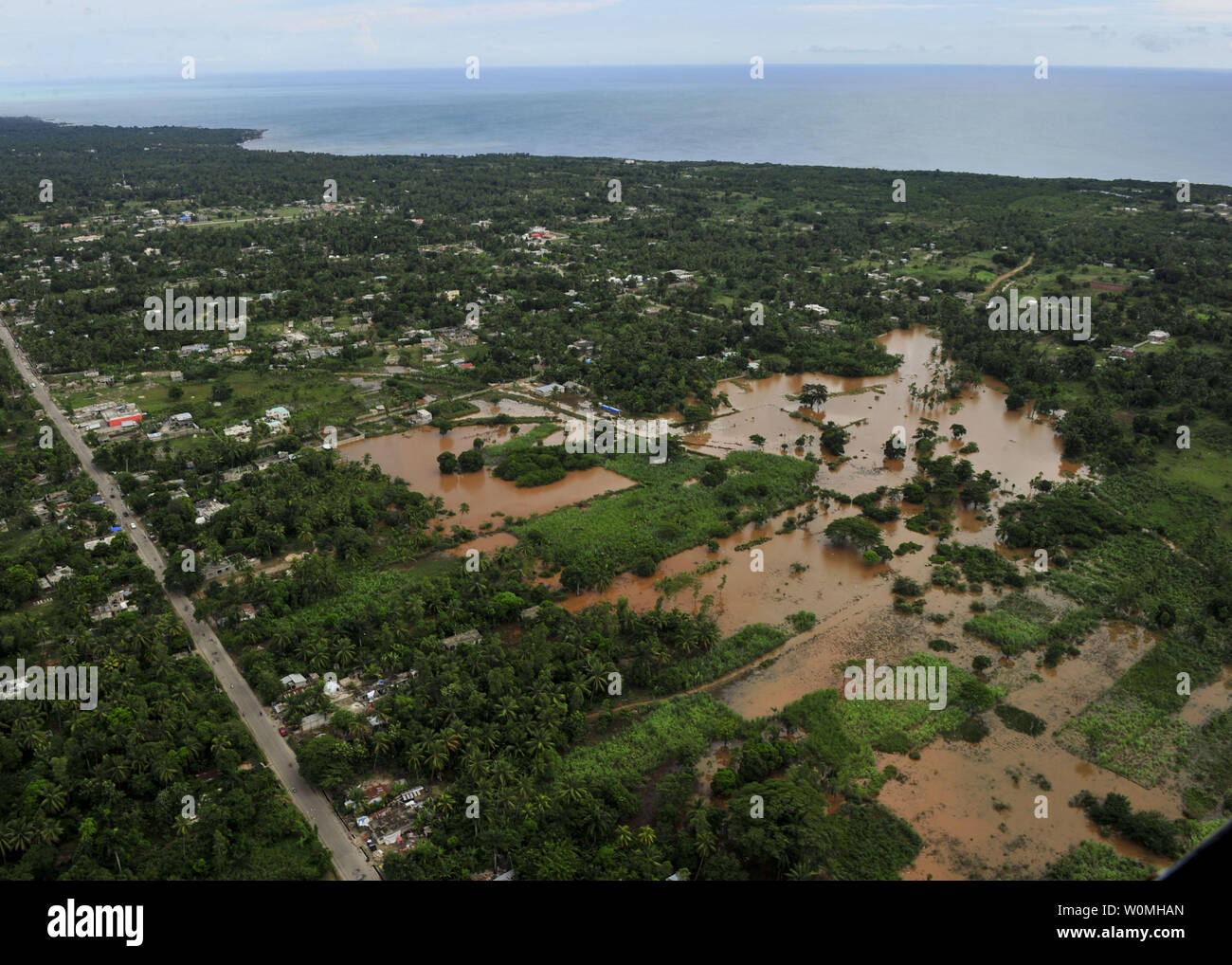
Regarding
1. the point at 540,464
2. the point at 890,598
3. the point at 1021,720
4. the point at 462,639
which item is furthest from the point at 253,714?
the point at 1021,720

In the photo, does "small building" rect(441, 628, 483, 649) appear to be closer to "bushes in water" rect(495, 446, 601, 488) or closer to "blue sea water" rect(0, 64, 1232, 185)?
"bushes in water" rect(495, 446, 601, 488)

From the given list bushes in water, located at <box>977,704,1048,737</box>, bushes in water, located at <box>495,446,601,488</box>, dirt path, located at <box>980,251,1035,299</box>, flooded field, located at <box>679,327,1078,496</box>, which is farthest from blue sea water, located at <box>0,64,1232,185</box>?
bushes in water, located at <box>977,704,1048,737</box>

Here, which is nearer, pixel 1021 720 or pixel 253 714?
pixel 253 714

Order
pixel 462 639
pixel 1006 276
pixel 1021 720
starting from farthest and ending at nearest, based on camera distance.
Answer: pixel 1006 276 → pixel 462 639 → pixel 1021 720

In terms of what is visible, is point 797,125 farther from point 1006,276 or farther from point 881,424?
point 881,424

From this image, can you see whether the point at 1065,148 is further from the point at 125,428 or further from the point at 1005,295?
the point at 125,428

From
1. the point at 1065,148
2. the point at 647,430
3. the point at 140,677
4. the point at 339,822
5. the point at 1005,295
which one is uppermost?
the point at 1065,148
